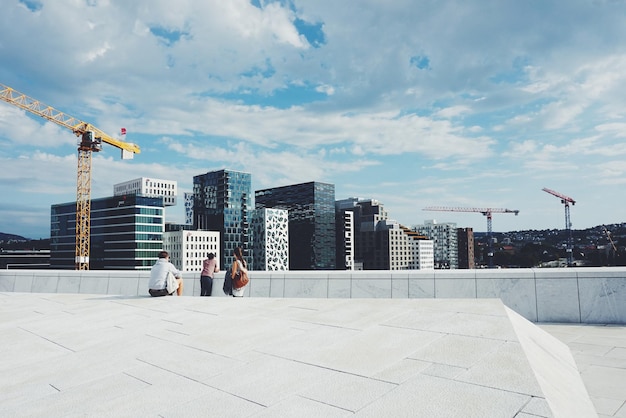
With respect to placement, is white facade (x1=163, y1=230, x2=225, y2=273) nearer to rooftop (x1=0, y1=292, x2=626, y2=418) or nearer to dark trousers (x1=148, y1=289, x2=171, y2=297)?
dark trousers (x1=148, y1=289, x2=171, y2=297)

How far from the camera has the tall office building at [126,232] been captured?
5965 inches

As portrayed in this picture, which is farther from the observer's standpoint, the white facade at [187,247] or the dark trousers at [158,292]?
the white facade at [187,247]

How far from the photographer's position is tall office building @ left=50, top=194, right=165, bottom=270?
15150cm

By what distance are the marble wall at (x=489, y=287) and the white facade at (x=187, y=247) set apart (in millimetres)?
150821

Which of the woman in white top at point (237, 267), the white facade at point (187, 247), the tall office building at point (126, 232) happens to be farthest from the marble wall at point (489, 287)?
the white facade at point (187, 247)

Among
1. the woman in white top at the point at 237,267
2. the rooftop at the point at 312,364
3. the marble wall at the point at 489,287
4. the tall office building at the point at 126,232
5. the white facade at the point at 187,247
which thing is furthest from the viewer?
the white facade at the point at 187,247

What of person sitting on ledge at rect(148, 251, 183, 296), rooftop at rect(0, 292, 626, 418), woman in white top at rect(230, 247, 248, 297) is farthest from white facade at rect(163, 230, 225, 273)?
rooftop at rect(0, 292, 626, 418)

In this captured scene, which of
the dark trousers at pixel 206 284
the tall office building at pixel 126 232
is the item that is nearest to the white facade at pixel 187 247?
the tall office building at pixel 126 232

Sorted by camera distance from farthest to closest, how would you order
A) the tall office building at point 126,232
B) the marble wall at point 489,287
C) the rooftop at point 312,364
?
1. the tall office building at point 126,232
2. the marble wall at point 489,287
3. the rooftop at point 312,364

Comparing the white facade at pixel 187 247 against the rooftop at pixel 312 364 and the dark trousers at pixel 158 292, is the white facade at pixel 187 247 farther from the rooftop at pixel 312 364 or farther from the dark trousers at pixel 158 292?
the rooftop at pixel 312 364

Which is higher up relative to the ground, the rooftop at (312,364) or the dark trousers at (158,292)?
the dark trousers at (158,292)

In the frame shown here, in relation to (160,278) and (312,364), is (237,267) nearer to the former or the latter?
(160,278)

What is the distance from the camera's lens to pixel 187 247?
542ft

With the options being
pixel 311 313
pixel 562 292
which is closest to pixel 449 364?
pixel 311 313
